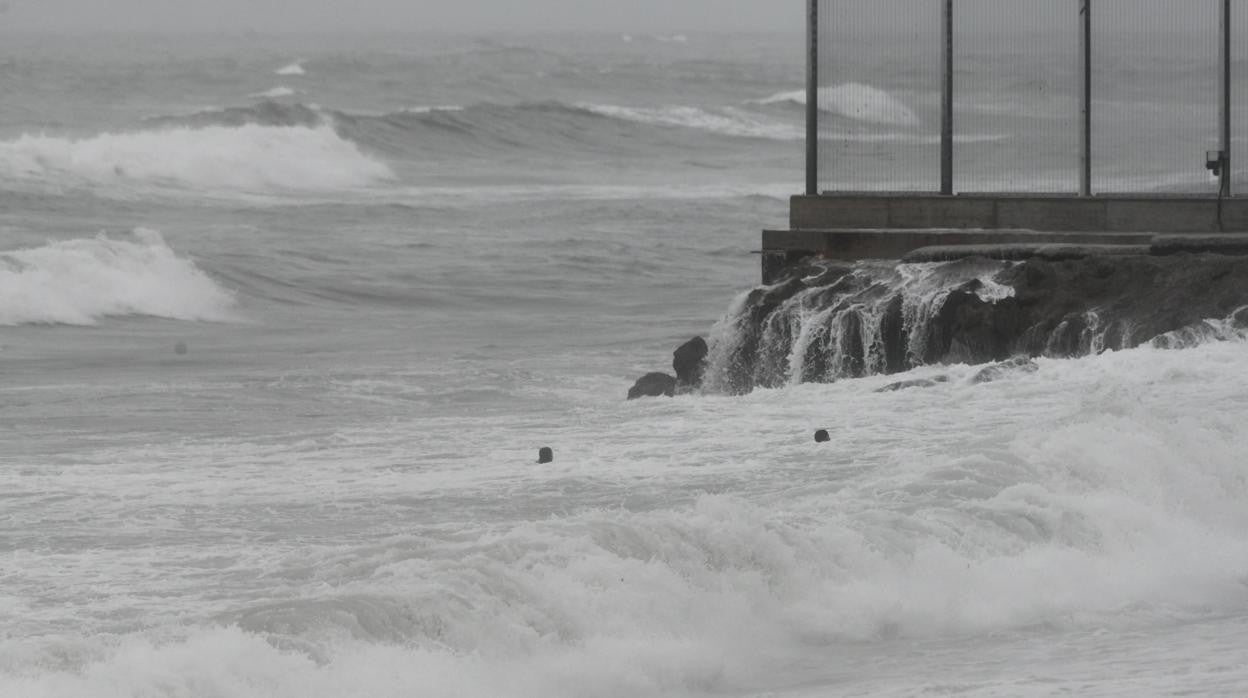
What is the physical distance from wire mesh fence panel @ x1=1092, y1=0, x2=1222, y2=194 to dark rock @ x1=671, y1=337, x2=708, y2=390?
443 cm

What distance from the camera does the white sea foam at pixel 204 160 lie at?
4725 centimetres

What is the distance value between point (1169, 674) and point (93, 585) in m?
5.51

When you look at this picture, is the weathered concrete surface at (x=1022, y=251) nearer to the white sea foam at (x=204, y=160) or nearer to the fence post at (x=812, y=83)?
the fence post at (x=812, y=83)

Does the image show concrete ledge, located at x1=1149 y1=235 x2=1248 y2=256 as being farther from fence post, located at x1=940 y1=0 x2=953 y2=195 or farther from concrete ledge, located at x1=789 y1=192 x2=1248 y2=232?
fence post, located at x1=940 y1=0 x2=953 y2=195

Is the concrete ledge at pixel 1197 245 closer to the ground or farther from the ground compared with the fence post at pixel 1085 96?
closer to the ground

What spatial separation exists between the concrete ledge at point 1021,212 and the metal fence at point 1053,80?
13.3 inches

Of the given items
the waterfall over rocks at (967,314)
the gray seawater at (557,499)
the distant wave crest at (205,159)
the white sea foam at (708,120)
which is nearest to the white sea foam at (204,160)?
the distant wave crest at (205,159)

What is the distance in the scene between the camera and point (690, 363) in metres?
19.9

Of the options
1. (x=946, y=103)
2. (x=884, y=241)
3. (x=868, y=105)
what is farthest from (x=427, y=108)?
(x=884, y=241)

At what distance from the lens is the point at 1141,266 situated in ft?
60.0

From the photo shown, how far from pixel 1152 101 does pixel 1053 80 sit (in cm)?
168

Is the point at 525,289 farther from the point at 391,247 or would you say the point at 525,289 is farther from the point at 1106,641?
the point at 1106,641

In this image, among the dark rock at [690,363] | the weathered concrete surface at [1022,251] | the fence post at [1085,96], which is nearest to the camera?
the weathered concrete surface at [1022,251]

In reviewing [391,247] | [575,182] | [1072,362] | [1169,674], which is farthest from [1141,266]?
[575,182]
